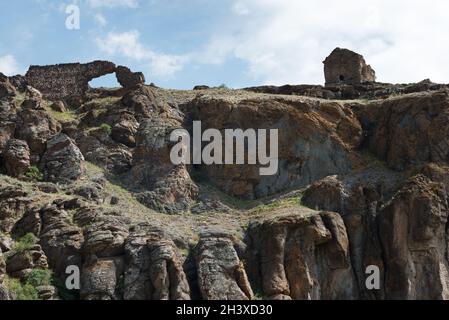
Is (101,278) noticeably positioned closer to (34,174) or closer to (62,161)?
(34,174)

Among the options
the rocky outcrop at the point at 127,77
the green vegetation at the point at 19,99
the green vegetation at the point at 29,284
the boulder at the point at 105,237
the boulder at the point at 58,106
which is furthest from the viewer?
the rocky outcrop at the point at 127,77

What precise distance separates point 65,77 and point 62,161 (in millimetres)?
13469

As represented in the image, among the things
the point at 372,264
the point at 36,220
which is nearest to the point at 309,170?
the point at 372,264

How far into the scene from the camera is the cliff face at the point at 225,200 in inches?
1280

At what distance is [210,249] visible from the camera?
109 feet

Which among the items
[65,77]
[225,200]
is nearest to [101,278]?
[225,200]

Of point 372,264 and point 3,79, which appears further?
point 3,79

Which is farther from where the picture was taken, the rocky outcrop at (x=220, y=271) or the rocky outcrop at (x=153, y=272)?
the rocky outcrop at (x=220, y=271)

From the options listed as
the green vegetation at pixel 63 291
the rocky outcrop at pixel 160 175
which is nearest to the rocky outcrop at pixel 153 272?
the green vegetation at pixel 63 291

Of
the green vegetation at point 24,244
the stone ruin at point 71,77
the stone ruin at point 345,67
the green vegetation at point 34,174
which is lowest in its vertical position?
the green vegetation at point 24,244

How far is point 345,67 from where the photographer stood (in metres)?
53.7

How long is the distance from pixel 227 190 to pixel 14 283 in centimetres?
1258

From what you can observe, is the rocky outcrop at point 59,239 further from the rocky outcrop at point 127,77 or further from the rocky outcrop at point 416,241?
the rocky outcrop at point 127,77

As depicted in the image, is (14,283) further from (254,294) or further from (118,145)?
(118,145)
